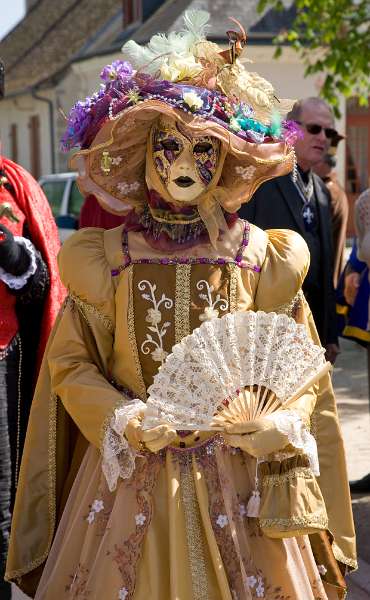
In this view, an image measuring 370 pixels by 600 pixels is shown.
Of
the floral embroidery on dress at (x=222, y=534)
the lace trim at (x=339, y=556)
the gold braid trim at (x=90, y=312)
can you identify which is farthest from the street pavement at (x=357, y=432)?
the gold braid trim at (x=90, y=312)

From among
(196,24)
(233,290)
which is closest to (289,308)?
(233,290)

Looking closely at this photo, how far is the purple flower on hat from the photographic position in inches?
127

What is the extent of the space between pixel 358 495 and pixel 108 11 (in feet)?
82.4

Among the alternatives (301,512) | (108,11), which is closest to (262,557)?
(301,512)

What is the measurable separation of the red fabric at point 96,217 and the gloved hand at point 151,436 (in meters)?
2.58

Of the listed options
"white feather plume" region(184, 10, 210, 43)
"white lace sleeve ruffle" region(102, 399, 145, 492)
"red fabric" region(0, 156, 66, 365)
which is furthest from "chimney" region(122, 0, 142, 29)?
"white lace sleeve ruffle" region(102, 399, 145, 492)

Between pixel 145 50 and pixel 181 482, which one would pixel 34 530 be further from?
pixel 145 50

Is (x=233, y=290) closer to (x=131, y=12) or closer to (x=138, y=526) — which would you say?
(x=138, y=526)

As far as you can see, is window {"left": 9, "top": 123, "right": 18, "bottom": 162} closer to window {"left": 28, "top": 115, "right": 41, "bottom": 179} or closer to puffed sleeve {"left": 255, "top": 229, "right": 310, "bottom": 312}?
window {"left": 28, "top": 115, "right": 41, "bottom": 179}

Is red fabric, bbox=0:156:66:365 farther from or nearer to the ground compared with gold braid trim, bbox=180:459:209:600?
farther from the ground

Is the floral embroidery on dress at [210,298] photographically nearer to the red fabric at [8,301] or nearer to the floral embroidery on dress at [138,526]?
the floral embroidery on dress at [138,526]

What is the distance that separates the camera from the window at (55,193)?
15188mm

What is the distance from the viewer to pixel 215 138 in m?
3.18

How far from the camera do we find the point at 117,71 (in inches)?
127
